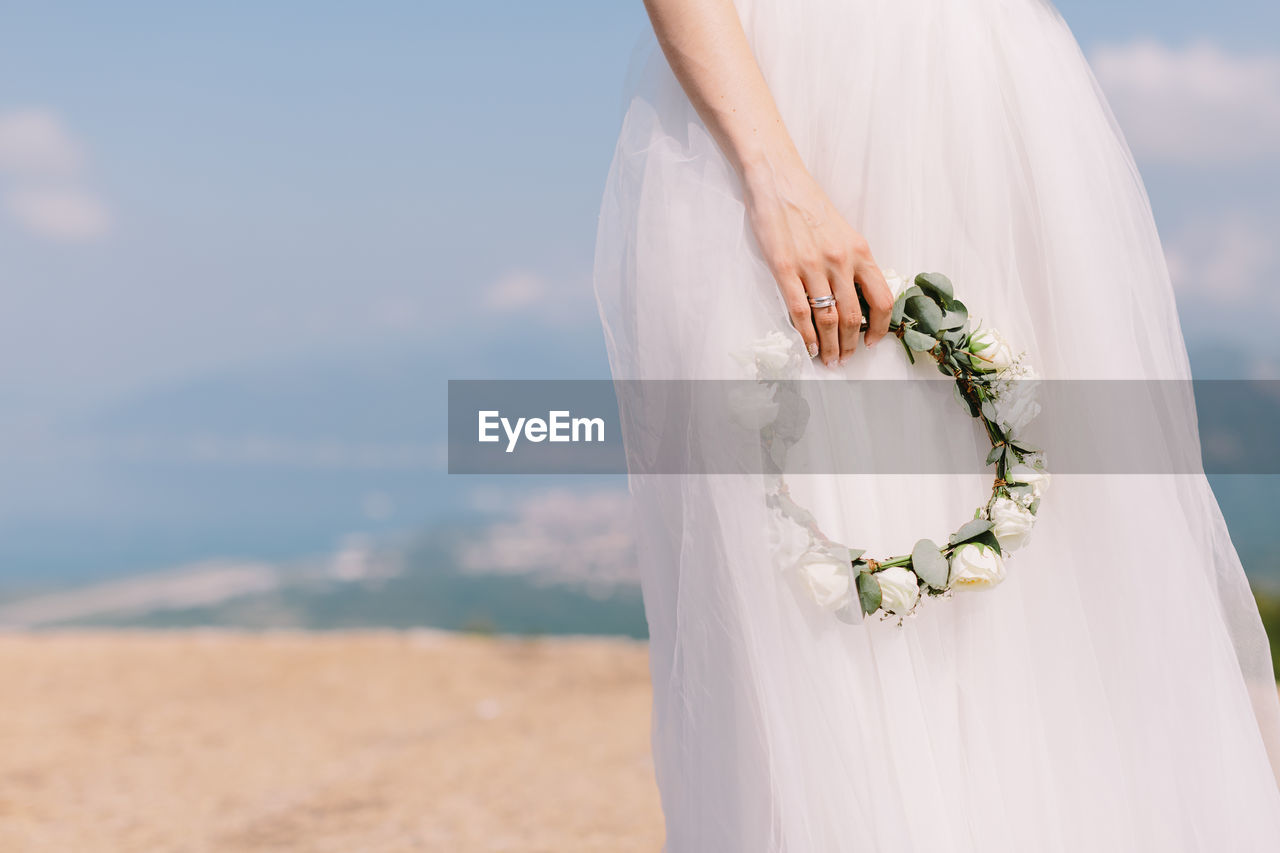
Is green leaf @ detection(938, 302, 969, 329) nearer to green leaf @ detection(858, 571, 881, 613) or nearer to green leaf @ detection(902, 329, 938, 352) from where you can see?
green leaf @ detection(902, 329, 938, 352)

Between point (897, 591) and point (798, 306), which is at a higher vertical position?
point (798, 306)

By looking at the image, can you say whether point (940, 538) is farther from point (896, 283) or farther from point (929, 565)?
point (896, 283)

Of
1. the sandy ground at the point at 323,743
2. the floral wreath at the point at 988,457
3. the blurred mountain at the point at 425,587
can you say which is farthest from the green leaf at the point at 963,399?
the blurred mountain at the point at 425,587

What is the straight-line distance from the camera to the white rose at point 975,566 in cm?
109

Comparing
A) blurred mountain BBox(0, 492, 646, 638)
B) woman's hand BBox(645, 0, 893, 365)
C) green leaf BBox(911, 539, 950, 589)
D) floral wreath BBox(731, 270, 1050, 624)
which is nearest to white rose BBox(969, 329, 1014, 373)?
floral wreath BBox(731, 270, 1050, 624)

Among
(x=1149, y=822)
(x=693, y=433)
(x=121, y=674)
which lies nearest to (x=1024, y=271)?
(x=693, y=433)

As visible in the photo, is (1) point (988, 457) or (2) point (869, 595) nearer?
(2) point (869, 595)

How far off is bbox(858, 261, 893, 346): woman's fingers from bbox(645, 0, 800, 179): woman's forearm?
15cm

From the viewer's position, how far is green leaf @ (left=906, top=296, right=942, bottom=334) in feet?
3.73

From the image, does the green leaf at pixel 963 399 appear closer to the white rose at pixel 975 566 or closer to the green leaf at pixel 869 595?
the white rose at pixel 975 566

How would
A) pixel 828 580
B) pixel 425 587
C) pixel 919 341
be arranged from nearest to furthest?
1. pixel 828 580
2. pixel 919 341
3. pixel 425 587

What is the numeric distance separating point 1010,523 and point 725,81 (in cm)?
60

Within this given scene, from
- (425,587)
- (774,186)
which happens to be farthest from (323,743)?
(425,587)

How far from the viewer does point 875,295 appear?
1.11 m
